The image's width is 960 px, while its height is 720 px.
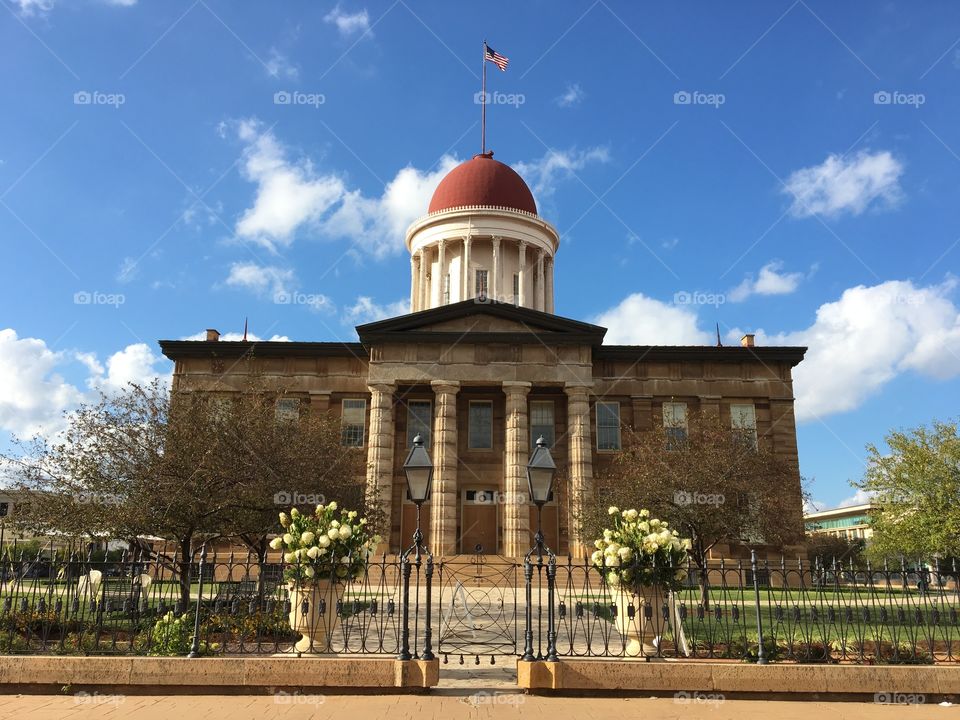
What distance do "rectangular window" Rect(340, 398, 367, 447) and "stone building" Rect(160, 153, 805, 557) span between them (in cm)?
7

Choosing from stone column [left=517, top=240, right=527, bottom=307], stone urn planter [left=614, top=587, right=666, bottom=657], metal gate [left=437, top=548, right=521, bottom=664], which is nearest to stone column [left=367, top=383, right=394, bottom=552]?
metal gate [left=437, top=548, right=521, bottom=664]

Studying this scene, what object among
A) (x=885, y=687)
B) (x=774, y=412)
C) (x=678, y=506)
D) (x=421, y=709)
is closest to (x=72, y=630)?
(x=421, y=709)

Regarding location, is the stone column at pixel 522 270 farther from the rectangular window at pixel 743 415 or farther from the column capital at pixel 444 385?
the rectangular window at pixel 743 415

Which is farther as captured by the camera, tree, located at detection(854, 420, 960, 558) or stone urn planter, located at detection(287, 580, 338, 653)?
tree, located at detection(854, 420, 960, 558)

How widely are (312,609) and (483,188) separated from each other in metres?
38.7

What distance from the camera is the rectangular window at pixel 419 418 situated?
1406 inches

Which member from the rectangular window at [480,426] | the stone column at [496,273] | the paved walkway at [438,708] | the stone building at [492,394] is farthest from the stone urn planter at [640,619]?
the stone column at [496,273]

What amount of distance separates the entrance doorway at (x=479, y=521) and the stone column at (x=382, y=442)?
358cm

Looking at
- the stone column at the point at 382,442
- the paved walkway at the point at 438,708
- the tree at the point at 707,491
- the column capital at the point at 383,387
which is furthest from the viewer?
the column capital at the point at 383,387

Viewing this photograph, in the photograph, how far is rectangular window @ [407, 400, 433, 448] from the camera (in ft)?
117

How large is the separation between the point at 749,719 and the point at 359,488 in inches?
727

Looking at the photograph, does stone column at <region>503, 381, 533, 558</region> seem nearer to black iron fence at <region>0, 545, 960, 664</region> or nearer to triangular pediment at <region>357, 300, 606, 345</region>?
triangular pediment at <region>357, 300, 606, 345</region>

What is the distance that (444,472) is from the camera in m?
32.9

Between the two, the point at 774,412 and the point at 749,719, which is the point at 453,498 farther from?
the point at 749,719
